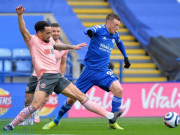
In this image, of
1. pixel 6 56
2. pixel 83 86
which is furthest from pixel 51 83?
pixel 6 56

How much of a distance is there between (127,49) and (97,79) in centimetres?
1120

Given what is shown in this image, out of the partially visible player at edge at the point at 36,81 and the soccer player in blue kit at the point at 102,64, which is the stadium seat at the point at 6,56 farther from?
the soccer player in blue kit at the point at 102,64

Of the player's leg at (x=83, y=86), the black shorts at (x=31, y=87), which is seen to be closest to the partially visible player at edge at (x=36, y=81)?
the black shorts at (x=31, y=87)

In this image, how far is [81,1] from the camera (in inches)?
934

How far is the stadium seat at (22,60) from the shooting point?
16.8m

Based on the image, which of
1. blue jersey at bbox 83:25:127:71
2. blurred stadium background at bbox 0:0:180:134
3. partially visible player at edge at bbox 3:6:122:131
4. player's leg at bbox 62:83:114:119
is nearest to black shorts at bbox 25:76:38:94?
blurred stadium background at bbox 0:0:180:134

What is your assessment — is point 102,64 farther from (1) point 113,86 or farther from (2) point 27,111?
(2) point 27,111

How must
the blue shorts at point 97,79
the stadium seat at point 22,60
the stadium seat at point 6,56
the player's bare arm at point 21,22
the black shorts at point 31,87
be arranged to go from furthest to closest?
1. the stadium seat at point 6,56
2. the stadium seat at point 22,60
3. the black shorts at point 31,87
4. the blue shorts at point 97,79
5. the player's bare arm at point 21,22

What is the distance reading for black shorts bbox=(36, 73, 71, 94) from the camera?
29.5 feet

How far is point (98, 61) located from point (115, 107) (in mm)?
908

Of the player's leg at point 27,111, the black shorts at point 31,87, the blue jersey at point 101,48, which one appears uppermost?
the blue jersey at point 101,48

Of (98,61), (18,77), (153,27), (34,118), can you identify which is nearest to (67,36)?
(18,77)

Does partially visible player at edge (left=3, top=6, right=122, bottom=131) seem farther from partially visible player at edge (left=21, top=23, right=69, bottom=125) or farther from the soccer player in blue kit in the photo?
partially visible player at edge (left=21, top=23, right=69, bottom=125)

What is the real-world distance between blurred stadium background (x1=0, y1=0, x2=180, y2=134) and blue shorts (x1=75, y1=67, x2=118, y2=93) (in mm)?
2077
